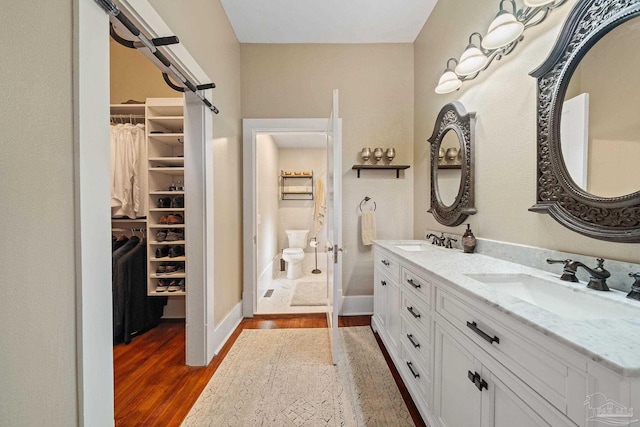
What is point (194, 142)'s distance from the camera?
1896 mm

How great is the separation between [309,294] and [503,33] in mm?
3206

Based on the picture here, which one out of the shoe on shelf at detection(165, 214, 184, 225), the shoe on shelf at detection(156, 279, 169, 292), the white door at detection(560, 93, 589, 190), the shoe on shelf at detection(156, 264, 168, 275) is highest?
the white door at detection(560, 93, 589, 190)

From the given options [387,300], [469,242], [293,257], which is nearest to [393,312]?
[387,300]

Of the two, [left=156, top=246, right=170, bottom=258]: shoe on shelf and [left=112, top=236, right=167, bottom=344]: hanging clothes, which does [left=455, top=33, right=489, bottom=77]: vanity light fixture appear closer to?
[left=156, top=246, right=170, bottom=258]: shoe on shelf

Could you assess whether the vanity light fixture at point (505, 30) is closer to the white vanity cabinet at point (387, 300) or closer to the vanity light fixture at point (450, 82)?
the vanity light fixture at point (450, 82)

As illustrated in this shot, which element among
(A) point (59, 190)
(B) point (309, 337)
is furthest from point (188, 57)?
(B) point (309, 337)

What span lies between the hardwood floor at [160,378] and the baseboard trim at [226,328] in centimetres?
4

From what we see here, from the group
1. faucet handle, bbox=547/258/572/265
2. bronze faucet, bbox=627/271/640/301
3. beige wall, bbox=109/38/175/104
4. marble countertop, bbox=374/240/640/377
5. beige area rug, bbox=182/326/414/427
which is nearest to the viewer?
marble countertop, bbox=374/240/640/377

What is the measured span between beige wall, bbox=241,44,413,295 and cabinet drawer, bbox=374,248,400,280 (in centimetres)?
49

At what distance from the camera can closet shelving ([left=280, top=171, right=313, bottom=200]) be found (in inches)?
194

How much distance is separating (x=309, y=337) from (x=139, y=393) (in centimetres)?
128

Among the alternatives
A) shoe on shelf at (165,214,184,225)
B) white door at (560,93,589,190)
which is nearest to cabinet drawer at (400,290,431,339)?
white door at (560,93,589,190)

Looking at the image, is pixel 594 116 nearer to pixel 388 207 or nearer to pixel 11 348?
pixel 388 207

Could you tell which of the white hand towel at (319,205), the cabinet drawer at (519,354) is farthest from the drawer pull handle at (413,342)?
the white hand towel at (319,205)
